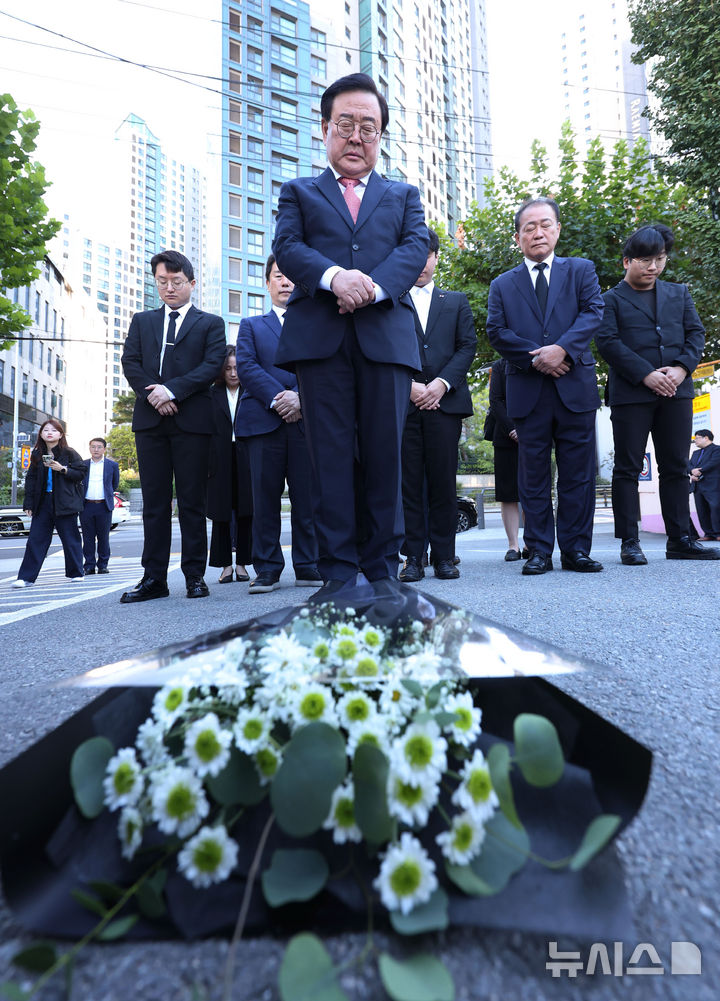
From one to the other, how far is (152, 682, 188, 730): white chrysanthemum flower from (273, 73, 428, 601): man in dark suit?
4.62 feet

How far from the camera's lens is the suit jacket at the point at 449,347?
3963 millimetres

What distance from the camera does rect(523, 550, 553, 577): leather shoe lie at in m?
3.64

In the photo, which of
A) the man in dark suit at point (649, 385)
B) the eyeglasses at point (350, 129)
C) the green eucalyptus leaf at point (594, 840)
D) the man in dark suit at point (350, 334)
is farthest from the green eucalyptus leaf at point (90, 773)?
the man in dark suit at point (649, 385)

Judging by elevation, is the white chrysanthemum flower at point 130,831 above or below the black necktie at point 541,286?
below

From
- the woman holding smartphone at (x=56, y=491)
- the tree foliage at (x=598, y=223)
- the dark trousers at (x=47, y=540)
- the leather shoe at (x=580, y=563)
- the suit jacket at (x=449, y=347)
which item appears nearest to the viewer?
the leather shoe at (x=580, y=563)

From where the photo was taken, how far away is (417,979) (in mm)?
523

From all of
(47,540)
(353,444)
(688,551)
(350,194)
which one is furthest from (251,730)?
(47,540)

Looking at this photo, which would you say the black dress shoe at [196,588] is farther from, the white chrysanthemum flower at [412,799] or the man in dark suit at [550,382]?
the white chrysanthemum flower at [412,799]

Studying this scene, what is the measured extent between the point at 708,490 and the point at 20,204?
1067cm

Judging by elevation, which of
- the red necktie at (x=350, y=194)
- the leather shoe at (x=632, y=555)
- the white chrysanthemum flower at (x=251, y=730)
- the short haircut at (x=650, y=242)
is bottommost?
the white chrysanthemum flower at (x=251, y=730)

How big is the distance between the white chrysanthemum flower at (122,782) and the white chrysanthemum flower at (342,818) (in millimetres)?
212

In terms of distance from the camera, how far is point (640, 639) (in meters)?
1.80

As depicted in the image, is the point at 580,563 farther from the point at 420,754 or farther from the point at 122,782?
the point at 122,782

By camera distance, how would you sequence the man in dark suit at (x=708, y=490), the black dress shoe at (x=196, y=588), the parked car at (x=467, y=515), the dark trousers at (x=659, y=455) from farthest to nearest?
the parked car at (x=467, y=515), the man in dark suit at (x=708, y=490), the dark trousers at (x=659, y=455), the black dress shoe at (x=196, y=588)
